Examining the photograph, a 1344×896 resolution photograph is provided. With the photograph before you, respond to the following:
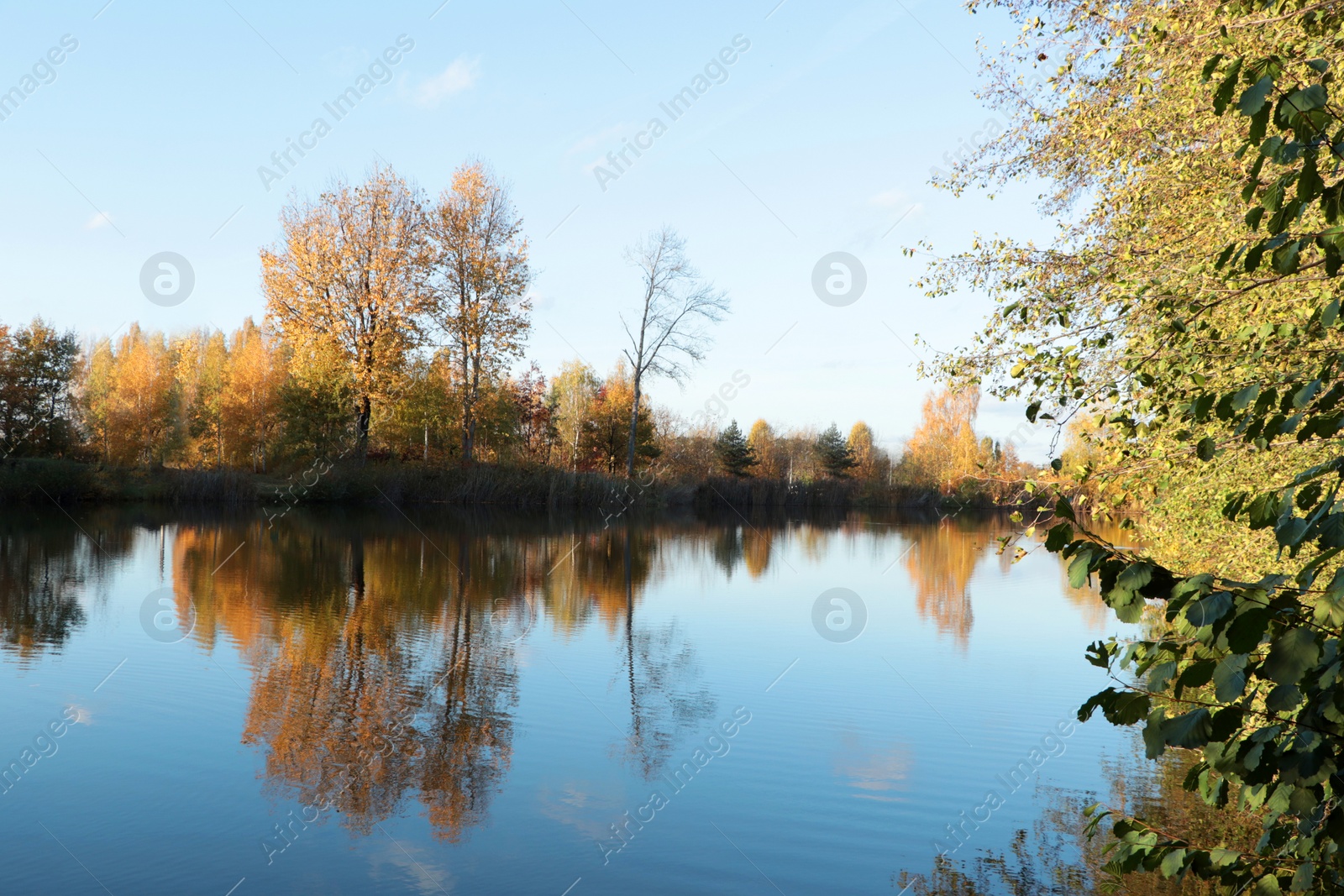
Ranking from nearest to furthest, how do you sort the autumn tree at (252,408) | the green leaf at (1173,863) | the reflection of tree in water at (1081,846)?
the green leaf at (1173,863) → the reflection of tree in water at (1081,846) → the autumn tree at (252,408)

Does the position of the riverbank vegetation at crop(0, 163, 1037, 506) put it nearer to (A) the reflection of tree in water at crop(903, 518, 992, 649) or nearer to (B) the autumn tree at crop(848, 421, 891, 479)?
(A) the reflection of tree in water at crop(903, 518, 992, 649)

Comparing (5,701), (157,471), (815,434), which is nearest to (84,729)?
(5,701)

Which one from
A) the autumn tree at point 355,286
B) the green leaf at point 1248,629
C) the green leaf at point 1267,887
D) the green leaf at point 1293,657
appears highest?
the autumn tree at point 355,286

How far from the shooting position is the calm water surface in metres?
4.84

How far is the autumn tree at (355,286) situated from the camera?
3238 cm

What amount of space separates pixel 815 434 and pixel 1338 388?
253ft

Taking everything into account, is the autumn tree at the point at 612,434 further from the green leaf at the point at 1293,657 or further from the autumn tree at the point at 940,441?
the green leaf at the point at 1293,657

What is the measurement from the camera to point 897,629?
496 inches

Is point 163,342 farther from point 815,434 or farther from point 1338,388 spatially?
point 1338,388

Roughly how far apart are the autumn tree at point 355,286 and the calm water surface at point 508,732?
58.9 feet

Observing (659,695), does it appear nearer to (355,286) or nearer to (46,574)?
(46,574)

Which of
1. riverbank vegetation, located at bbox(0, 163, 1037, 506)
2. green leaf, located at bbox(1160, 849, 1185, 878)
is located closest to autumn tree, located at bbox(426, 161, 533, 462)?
riverbank vegetation, located at bbox(0, 163, 1037, 506)

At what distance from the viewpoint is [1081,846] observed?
Result: 17.5ft

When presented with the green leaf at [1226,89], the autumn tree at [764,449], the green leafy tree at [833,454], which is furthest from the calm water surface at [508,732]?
the green leafy tree at [833,454]
